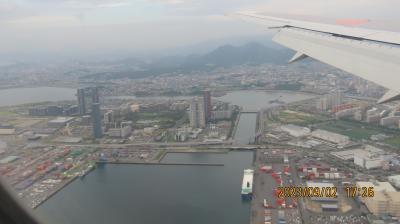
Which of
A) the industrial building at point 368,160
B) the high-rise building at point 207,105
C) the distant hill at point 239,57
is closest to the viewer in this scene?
the industrial building at point 368,160

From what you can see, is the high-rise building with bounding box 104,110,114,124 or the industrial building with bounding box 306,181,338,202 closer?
the industrial building with bounding box 306,181,338,202

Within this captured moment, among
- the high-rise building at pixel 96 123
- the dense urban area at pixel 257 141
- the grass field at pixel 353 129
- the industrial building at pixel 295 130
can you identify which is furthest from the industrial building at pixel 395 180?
the high-rise building at pixel 96 123

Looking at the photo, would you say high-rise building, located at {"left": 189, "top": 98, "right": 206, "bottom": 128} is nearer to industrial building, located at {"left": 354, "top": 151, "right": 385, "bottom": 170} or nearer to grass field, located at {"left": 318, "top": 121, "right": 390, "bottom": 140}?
grass field, located at {"left": 318, "top": 121, "right": 390, "bottom": 140}

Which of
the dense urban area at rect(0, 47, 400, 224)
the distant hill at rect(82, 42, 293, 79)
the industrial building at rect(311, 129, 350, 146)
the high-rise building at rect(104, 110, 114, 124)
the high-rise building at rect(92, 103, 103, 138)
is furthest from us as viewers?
the distant hill at rect(82, 42, 293, 79)

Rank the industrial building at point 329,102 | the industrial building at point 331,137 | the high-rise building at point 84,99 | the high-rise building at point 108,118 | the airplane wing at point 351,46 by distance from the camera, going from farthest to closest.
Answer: the high-rise building at point 84,99 < the industrial building at point 329,102 < the high-rise building at point 108,118 < the industrial building at point 331,137 < the airplane wing at point 351,46

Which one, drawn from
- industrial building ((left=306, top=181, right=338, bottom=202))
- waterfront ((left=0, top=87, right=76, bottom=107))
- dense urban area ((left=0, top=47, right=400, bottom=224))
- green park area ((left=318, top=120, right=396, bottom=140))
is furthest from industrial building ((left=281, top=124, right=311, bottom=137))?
waterfront ((left=0, top=87, right=76, bottom=107))

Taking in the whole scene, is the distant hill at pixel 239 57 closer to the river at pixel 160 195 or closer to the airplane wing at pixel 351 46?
the river at pixel 160 195
